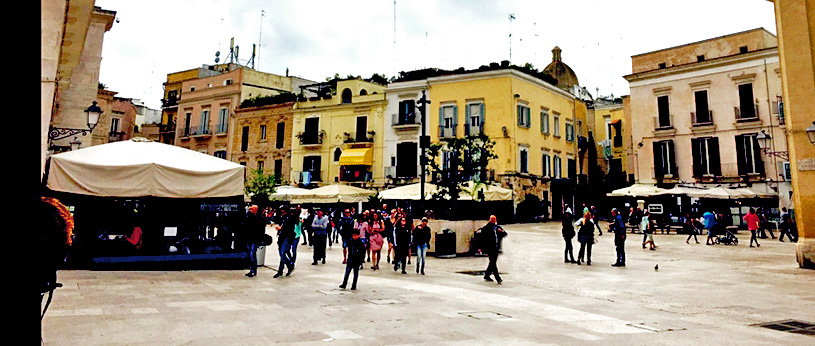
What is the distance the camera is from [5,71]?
45.6 inches

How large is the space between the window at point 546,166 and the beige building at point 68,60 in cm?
2808

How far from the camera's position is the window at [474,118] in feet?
112

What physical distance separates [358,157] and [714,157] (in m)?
24.0

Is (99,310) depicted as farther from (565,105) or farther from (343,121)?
(565,105)

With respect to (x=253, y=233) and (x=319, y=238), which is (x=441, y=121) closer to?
(x=319, y=238)

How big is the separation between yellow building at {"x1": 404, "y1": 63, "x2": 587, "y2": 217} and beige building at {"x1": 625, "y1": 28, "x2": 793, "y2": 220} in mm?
5742

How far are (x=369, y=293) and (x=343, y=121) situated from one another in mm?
30986

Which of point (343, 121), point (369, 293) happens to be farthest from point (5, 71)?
point (343, 121)

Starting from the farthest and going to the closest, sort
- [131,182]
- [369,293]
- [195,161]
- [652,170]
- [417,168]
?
[417,168], [652,170], [195,161], [131,182], [369,293]

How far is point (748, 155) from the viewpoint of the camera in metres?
29.5

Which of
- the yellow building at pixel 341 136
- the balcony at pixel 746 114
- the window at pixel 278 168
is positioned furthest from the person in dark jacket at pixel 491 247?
the window at pixel 278 168

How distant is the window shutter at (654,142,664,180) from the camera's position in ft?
107

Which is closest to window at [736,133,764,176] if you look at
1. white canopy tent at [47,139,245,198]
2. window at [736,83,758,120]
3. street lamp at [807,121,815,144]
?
window at [736,83,758,120]

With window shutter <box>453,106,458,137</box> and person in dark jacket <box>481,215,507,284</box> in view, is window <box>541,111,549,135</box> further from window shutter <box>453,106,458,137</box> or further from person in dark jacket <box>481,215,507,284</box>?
person in dark jacket <box>481,215,507,284</box>
